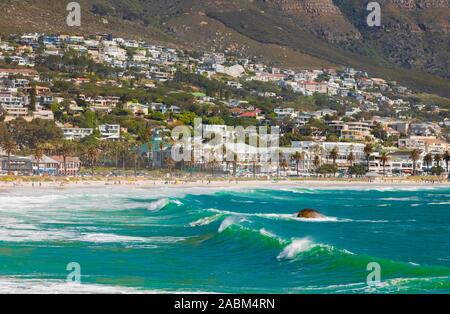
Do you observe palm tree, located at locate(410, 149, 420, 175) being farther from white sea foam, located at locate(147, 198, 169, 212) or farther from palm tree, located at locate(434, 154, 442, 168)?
white sea foam, located at locate(147, 198, 169, 212)

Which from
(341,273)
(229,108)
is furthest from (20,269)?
(229,108)

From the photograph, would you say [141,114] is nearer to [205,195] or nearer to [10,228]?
[205,195]

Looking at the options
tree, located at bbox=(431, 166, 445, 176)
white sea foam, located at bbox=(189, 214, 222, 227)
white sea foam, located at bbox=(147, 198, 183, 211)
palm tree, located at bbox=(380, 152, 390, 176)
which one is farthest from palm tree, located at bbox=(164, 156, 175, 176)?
white sea foam, located at bbox=(189, 214, 222, 227)

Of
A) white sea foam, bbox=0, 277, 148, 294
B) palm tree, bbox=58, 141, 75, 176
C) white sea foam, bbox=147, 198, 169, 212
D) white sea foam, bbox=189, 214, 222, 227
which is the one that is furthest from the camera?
palm tree, bbox=58, 141, 75, 176

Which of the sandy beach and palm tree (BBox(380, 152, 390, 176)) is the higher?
palm tree (BBox(380, 152, 390, 176))

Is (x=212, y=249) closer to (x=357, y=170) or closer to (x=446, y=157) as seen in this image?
(x=357, y=170)

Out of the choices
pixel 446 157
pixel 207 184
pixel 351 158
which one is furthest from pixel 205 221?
pixel 446 157

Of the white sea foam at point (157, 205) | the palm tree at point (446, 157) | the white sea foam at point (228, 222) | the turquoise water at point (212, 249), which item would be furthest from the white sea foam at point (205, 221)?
the palm tree at point (446, 157)

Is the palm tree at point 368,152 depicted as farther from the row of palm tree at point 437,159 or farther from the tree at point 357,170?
the row of palm tree at point 437,159
